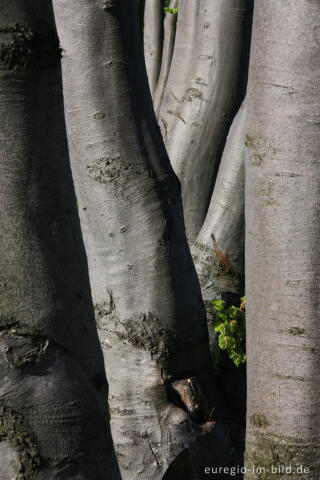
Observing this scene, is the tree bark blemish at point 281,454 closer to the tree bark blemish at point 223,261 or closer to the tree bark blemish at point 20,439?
the tree bark blemish at point 20,439

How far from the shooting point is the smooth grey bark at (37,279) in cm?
147

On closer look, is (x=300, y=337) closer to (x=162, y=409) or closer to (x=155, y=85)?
(x=162, y=409)

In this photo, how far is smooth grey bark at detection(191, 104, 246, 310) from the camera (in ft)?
11.1

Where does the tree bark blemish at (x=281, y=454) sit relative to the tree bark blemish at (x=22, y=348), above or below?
below

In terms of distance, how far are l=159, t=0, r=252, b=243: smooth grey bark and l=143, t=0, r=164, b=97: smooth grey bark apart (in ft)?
13.0

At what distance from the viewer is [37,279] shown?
59.3 inches

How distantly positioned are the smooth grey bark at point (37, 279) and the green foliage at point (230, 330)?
5.91 feet

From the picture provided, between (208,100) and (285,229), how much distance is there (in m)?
2.04

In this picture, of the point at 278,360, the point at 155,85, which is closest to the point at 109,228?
the point at 278,360

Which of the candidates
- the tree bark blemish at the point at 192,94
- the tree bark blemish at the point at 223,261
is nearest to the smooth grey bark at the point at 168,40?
the tree bark blemish at the point at 192,94

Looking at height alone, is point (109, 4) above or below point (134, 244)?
above

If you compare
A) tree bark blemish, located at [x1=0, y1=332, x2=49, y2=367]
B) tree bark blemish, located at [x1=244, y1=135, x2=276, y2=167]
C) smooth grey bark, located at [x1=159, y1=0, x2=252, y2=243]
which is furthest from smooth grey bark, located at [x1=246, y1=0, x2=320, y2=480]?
smooth grey bark, located at [x1=159, y1=0, x2=252, y2=243]

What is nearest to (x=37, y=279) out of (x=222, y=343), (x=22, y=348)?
(x=22, y=348)

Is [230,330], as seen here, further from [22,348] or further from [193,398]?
[22,348]
